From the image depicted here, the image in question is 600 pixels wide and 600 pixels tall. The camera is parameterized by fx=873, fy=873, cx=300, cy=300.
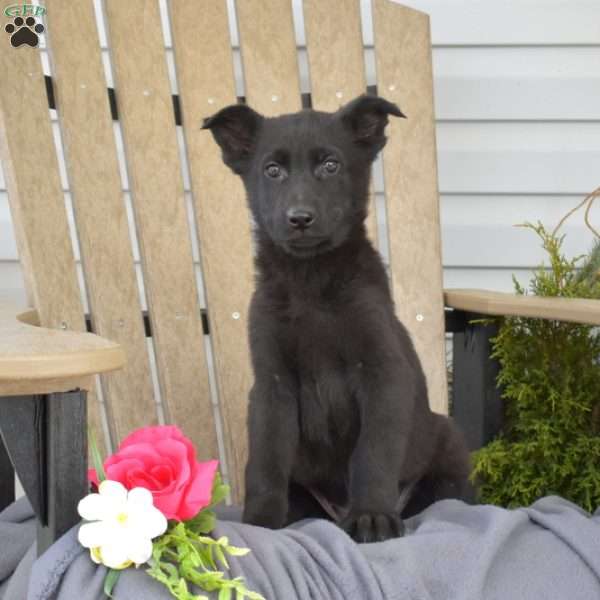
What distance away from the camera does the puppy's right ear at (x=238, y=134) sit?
190 centimetres

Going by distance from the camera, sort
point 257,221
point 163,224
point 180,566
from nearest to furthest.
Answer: point 180,566 → point 257,221 → point 163,224

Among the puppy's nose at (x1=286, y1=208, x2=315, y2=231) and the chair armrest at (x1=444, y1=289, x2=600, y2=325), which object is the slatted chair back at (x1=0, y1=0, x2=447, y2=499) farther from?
the puppy's nose at (x1=286, y1=208, x2=315, y2=231)

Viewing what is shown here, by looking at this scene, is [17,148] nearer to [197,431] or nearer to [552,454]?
[197,431]

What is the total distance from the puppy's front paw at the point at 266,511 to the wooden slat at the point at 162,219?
0.62 m

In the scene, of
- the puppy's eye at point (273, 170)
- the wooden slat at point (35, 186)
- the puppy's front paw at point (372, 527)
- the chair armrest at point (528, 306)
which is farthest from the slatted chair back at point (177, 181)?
the puppy's front paw at point (372, 527)

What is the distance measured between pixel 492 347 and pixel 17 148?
1.28m

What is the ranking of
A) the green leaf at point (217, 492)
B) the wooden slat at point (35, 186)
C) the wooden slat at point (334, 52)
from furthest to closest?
1. the wooden slat at point (334, 52)
2. the wooden slat at point (35, 186)
3. the green leaf at point (217, 492)

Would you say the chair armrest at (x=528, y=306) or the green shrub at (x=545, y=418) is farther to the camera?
the green shrub at (x=545, y=418)

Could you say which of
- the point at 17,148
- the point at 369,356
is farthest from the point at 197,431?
the point at 17,148

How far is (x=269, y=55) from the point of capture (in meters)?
2.38

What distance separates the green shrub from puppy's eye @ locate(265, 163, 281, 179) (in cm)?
71

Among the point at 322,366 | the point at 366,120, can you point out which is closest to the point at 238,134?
the point at 366,120

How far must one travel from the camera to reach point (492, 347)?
217 cm

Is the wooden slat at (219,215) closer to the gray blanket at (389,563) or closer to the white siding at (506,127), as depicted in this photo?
the white siding at (506,127)
